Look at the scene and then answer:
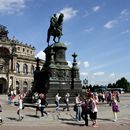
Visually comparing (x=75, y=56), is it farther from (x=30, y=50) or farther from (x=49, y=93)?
(x=30, y=50)

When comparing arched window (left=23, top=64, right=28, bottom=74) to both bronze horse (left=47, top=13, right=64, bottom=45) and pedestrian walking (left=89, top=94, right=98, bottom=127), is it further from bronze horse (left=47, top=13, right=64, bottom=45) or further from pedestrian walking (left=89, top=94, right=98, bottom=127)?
pedestrian walking (left=89, top=94, right=98, bottom=127)

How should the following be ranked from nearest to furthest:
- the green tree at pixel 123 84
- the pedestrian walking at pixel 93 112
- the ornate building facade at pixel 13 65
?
1. the pedestrian walking at pixel 93 112
2. the ornate building facade at pixel 13 65
3. the green tree at pixel 123 84

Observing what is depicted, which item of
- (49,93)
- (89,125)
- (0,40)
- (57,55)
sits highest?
(0,40)

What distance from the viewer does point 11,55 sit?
109m

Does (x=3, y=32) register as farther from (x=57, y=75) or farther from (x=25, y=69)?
(x=57, y=75)

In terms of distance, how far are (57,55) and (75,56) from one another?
2.31 m

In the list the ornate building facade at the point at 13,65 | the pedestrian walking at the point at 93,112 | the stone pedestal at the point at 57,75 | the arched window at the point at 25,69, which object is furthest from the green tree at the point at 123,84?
the pedestrian walking at the point at 93,112

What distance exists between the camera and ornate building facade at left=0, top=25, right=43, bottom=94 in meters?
104

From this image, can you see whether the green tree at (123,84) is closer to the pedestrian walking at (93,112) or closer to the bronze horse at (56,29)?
the bronze horse at (56,29)

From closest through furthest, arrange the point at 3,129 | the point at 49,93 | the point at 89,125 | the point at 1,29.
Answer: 1. the point at 3,129
2. the point at 89,125
3. the point at 49,93
4. the point at 1,29

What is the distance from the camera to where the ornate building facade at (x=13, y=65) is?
104375 millimetres

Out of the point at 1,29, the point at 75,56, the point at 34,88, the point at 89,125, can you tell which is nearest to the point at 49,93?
the point at 34,88

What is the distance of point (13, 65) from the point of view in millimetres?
108188

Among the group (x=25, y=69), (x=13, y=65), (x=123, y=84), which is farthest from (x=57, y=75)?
(x=123, y=84)
